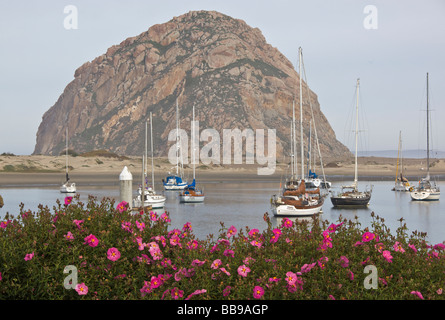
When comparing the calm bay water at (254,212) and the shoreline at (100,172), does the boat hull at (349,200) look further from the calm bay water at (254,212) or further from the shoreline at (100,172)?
the shoreline at (100,172)

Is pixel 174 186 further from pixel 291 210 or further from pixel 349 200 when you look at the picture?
pixel 291 210

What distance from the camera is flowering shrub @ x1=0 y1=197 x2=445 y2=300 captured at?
827 centimetres

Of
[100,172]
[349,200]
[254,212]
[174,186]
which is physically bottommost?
[254,212]

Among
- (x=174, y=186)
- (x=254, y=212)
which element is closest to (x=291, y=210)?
(x=254, y=212)

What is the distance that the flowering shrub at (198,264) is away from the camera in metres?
8.27

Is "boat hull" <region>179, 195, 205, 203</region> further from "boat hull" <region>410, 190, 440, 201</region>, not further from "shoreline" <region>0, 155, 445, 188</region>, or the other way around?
"shoreline" <region>0, 155, 445, 188</region>

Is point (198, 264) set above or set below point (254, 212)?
above

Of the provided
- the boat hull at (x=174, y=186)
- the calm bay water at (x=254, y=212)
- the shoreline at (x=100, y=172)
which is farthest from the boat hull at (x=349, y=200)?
the shoreline at (x=100, y=172)

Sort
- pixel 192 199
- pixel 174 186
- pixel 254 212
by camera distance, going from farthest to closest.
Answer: pixel 174 186
pixel 192 199
pixel 254 212

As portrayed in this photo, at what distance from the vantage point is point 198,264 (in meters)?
8.77

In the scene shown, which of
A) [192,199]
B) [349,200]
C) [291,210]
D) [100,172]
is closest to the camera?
[291,210]

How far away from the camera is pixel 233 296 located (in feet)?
27.0

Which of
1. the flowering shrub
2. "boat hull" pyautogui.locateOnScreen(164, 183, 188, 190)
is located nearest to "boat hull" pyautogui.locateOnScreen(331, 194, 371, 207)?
"boat hull" pyautogui.locateOnScreen(164, 183, 188, 190)
